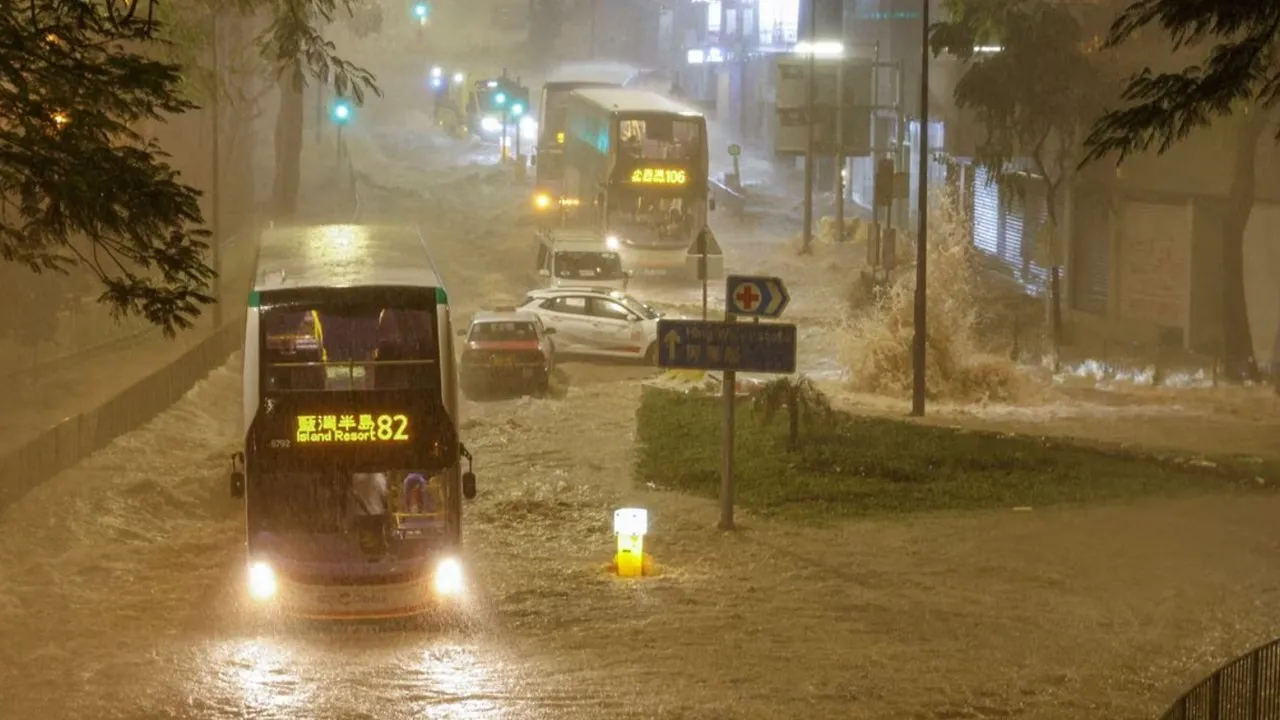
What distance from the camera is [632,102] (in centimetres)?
4556

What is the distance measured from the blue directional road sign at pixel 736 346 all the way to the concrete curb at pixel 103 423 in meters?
8.00

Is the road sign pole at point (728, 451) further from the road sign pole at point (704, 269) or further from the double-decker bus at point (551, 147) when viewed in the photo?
the double-decker bus at point (551, 147)

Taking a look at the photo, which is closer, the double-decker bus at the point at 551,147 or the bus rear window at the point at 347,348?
the bus rear window at the point at 347,348

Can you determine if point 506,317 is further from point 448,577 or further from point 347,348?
point 347,348

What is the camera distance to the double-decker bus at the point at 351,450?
14688mm

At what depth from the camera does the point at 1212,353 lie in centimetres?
3456

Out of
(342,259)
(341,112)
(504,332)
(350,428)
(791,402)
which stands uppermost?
(341,112)

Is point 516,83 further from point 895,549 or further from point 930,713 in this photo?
point 930,713

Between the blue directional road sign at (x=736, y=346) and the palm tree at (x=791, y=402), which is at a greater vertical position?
the blue directional road sign at (x=736, y=346)

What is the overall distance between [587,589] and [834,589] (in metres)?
2.45

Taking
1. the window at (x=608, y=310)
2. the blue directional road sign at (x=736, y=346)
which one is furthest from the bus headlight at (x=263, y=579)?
the window at (x=608, y=310)

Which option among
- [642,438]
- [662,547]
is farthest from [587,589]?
[642,438]

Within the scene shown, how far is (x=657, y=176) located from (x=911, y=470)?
926 inches

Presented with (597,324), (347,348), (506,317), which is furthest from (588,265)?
(347,348)
